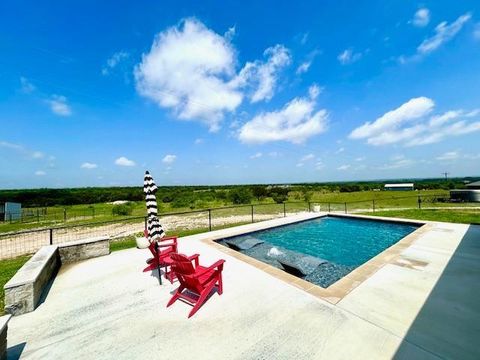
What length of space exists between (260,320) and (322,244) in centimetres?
678

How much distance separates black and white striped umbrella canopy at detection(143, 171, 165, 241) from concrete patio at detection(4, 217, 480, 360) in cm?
101

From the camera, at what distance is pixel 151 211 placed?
4.77 metres

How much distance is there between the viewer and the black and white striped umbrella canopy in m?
4.62

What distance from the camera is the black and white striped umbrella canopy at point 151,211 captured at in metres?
4.62

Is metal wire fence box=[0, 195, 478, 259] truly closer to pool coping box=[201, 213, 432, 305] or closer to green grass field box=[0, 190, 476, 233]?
green grass field box=[0, 190, 476, 233]

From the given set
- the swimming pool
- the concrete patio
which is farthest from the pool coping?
the swimming pool

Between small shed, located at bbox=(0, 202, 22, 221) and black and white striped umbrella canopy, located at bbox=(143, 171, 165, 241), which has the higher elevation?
black and white striped umbrella canopy, located at bbox=(143, 171, 165, 241)

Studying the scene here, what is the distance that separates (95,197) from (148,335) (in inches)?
2524

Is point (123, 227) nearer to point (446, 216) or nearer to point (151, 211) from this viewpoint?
point (151, 211)

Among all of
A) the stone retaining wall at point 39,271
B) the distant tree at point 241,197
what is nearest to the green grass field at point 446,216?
the stone retaining wall at point 39,271

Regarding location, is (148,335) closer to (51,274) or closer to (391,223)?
(51,274)

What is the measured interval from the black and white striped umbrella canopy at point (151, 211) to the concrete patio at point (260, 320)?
3.31 ft

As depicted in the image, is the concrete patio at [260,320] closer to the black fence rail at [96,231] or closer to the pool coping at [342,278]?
the pool coping at [342,278]

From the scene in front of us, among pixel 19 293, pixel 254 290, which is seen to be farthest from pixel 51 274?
pixel 254 290
